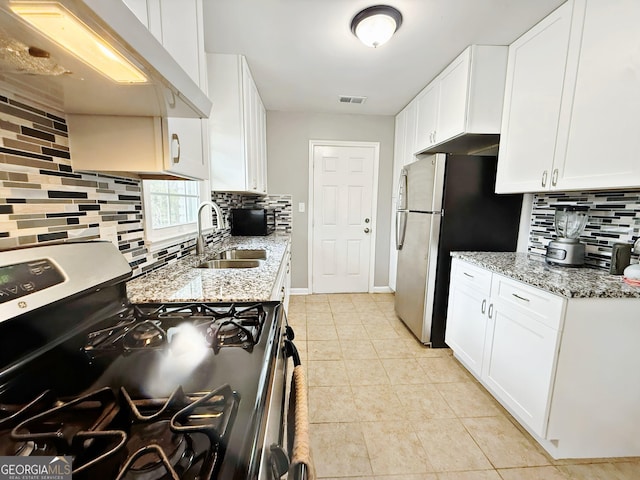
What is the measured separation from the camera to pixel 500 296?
5.42ft

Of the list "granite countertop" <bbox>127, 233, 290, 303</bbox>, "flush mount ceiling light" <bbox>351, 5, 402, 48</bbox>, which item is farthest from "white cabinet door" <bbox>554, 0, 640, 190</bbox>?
Answer: "granite countertop" <bbox>127, 233, 290, 303</bbox>

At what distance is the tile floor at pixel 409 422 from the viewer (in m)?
1.31

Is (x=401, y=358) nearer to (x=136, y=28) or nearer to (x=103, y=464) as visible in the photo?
(x=103, y=464)

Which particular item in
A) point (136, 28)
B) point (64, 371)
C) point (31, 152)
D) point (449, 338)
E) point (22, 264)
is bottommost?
point (449, 338)

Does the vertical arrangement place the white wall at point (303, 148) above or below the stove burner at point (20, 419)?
above

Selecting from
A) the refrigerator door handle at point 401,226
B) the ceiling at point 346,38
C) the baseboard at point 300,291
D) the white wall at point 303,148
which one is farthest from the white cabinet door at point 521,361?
the baseboard at point 300,291

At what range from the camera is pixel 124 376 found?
2.05 feet

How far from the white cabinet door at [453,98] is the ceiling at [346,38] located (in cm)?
8

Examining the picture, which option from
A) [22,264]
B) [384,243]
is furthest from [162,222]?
[384,243]

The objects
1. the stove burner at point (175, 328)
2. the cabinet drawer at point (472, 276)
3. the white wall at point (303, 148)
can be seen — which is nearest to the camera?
the stove burner at point (175, 328)

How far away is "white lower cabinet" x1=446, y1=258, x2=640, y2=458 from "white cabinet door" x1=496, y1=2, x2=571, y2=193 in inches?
31.2

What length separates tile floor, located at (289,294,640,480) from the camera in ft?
4.28

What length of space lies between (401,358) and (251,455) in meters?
2.05

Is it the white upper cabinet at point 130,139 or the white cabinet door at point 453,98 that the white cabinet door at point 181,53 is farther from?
the white cabinet door at point 453,98
